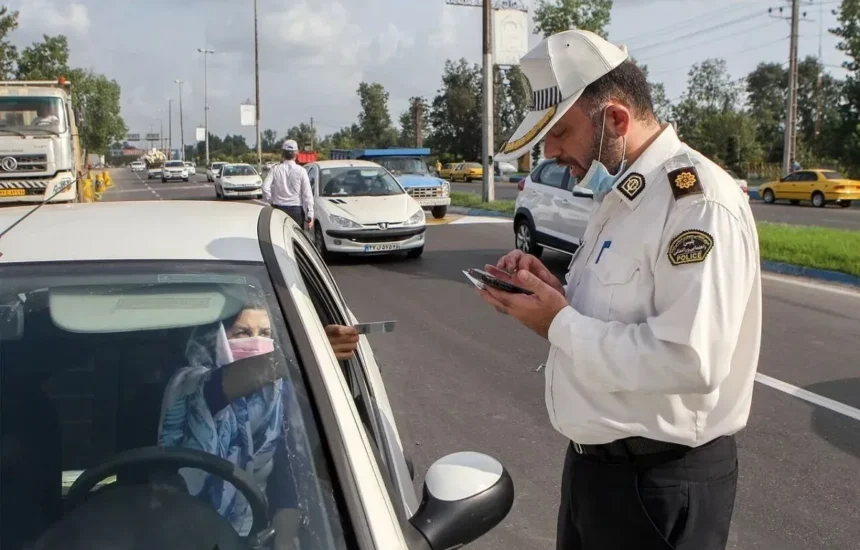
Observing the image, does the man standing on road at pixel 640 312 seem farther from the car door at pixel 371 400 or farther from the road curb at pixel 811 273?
the road curb at pixel 811 273

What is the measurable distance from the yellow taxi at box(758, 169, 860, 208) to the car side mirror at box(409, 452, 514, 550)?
29.6 metres

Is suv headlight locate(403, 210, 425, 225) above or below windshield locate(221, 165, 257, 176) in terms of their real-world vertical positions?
below

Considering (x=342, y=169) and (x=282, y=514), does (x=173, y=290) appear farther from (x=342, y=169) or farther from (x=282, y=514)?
(x=342, y=169)

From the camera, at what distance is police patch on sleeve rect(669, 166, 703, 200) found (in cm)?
185

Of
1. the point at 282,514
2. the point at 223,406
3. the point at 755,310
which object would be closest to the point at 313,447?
the point at 282,514

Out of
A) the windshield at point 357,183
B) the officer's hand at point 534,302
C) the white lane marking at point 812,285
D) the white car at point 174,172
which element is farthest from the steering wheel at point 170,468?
the white car at point 174,172

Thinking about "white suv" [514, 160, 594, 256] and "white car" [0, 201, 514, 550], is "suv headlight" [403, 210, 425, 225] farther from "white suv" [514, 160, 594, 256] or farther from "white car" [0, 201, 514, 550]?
"white car" [0, 201, 514, 550]

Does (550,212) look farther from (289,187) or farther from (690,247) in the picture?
(690,247)

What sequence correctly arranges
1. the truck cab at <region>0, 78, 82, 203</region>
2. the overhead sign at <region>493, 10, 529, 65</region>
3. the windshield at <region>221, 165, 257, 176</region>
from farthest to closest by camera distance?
the windshield at <region>221, 165, 257, 176</region>
the overhead sign at <region>493, 10, 529, 65</region>
the truck cab at <region>0, 78, 82, 203</region>

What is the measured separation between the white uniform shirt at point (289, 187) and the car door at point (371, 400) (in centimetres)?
851

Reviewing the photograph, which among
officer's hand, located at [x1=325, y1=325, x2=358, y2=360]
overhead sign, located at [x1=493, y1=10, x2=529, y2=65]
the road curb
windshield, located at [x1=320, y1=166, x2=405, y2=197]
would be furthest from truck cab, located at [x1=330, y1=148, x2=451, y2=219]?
officer's hand, located at [x1=325, y1=325, x2=358, y2=360]

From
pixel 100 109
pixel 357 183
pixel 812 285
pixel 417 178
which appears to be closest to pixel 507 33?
pixel 417 178

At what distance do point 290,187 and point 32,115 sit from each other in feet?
24.6

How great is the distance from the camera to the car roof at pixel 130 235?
7.04ft
